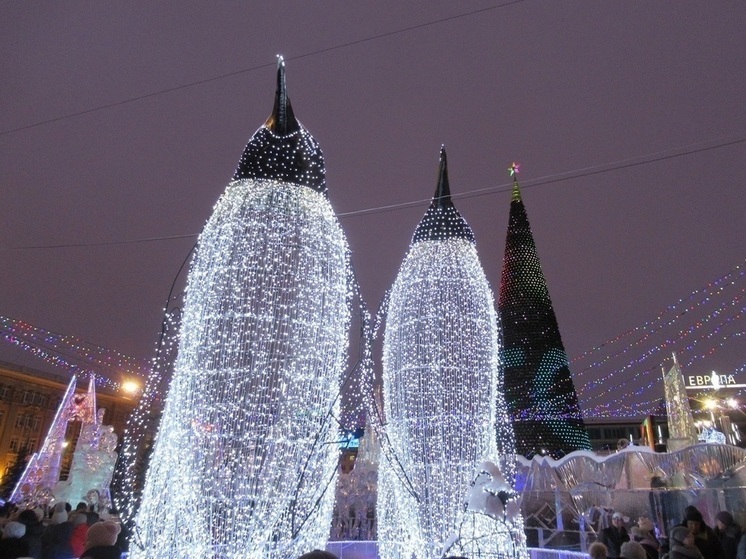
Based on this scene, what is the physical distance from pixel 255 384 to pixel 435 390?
257 cm

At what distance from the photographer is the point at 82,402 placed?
61.1 ft

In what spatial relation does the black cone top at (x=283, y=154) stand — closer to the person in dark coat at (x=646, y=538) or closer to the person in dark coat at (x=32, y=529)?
the person in dark coat at (x=32, y=529)

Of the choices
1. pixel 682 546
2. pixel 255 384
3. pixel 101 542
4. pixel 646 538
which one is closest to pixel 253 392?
pixel 255 384

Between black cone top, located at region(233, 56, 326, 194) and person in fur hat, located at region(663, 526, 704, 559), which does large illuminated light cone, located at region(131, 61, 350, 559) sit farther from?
person in fur hat, located at region(663, 526, 704, 559)

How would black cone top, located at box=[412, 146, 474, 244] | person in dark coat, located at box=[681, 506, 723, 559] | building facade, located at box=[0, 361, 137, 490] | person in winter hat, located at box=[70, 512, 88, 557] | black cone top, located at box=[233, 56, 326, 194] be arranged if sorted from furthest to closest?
1. building facade, located at box=[0, 361, 137, 490]
2. black cone top, located at box=[412, 146, 474, 244]
3. black cone top, located at box=[233, 56, 326, 194]
4. person in winter hat, located at box=[70, 512, 88, 557]
5. person in dark coat, located at box=[681, 506, 723, 559]

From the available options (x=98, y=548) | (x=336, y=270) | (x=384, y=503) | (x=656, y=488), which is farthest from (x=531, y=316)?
(x=98, y=548)

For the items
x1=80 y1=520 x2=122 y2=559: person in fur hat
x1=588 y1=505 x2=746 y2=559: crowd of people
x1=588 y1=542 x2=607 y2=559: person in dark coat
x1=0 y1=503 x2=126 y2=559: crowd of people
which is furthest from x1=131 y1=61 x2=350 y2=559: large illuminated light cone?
x1=588 y1=505 x2=746 y2=559: crowd of people

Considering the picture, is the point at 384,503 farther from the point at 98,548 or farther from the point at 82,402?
the point at 82,402

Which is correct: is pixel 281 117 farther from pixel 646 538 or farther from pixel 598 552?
pixel 646 538

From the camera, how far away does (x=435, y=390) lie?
6.83 m

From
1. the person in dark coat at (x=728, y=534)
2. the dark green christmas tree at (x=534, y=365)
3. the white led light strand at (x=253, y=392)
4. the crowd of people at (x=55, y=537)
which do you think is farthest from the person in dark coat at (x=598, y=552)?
the dark green christmas tree at (x=534, y=365)

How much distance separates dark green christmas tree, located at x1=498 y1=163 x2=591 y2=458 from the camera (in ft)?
61.9

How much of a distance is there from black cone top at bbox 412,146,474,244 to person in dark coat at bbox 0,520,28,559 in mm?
5428

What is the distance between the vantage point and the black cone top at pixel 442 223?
25.1 feet
